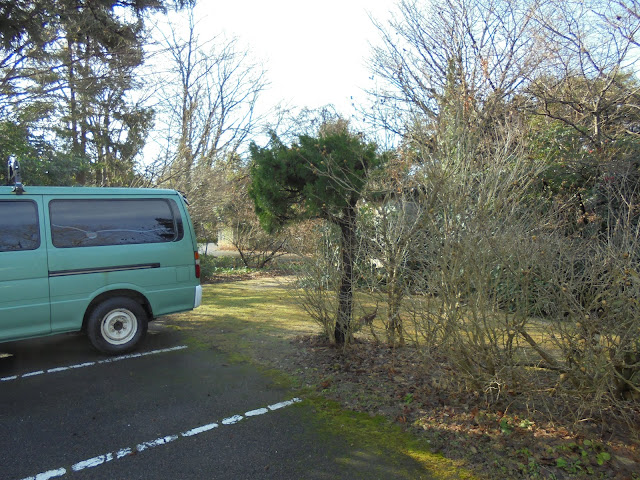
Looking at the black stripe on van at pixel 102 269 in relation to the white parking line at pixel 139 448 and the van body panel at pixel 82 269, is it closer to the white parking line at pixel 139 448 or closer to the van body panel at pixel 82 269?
the van body panel at pixel 82 269

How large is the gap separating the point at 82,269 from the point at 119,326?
3.05ft

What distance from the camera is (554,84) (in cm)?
1048

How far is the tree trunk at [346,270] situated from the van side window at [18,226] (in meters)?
3.59

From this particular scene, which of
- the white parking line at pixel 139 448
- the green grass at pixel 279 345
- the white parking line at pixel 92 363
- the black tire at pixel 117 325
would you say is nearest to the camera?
the white parking line at pixel 139 448

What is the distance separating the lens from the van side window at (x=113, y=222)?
5371 mm

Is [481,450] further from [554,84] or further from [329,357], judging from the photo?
[554,84]

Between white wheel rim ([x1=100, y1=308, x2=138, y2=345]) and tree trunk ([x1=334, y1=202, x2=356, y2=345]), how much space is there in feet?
9.00

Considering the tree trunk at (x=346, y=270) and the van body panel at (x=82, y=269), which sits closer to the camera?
the van body panel at (x=82, y=269)

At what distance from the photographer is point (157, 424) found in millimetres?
3820

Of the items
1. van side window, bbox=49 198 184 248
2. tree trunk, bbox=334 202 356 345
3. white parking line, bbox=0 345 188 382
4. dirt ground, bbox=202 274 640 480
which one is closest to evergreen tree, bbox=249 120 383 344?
tree trunk, bbox=334 202 356 345

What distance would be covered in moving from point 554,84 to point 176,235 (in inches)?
371

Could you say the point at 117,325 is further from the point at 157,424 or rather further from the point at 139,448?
the point at 139,448

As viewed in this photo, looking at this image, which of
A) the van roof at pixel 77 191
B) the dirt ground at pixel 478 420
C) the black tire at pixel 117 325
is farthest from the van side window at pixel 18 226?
the dirt ground at pixel 478 420

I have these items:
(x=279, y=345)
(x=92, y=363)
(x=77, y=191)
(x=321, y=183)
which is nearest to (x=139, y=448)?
(x=92, y=363)
